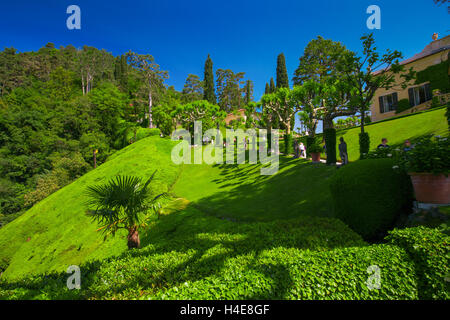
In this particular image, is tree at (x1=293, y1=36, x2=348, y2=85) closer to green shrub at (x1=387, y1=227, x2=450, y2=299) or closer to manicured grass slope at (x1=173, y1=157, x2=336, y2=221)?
manicured grass slope at (x1=173, y1=157, x2=336, y2=221)

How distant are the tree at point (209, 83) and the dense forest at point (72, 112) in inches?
0.9

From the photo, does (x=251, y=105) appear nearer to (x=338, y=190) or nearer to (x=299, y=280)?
(x=338, y=190)

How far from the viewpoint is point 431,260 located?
9.75 feet

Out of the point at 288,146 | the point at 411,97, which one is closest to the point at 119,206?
the point at 288,146

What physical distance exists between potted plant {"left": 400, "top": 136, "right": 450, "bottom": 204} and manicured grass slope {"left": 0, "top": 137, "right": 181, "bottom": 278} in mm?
12712

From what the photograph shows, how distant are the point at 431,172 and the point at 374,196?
1245 millimetres

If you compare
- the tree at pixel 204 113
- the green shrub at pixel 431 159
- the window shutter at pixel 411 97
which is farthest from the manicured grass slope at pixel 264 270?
the tree at pixel 204 113

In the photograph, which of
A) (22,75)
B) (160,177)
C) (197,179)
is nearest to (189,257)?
(197,179)

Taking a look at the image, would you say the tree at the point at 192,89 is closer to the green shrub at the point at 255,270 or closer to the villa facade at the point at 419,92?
the villa facade at the point at 419,92

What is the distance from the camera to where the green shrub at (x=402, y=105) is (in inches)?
891

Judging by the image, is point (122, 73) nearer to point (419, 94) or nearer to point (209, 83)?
point (209, 83)

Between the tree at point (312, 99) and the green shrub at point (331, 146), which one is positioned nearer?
the green shrub at point (331, 146)

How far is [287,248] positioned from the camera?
423 cm

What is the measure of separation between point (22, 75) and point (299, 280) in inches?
3616
